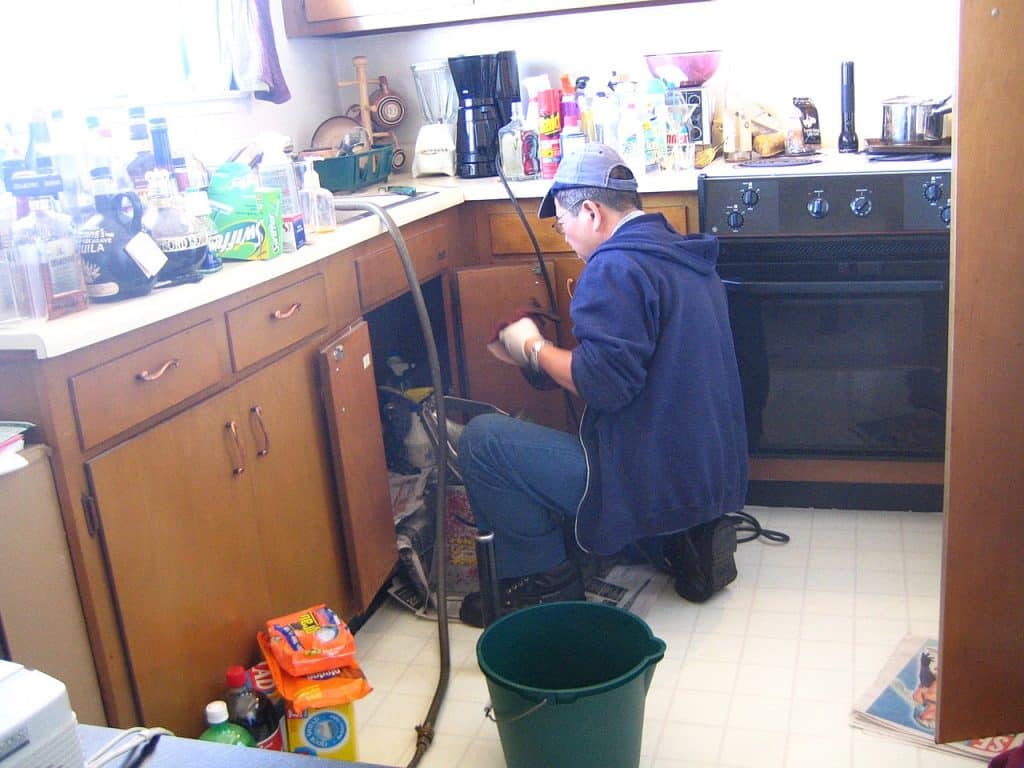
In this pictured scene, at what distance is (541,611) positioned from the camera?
6.41 ft

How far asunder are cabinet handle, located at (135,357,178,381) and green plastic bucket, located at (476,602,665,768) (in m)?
0.67

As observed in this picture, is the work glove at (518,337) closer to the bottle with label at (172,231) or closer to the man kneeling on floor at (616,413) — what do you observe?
the man kneeling on floor at (616,413)

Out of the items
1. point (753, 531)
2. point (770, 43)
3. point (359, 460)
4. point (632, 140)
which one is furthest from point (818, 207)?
point (359, 460)

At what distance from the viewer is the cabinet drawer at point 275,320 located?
1.91m

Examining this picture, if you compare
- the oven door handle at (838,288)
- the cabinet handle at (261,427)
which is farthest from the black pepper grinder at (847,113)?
the cabinet handle at (261,427)

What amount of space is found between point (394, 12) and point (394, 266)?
0.95m

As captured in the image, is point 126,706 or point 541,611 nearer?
point 126,706

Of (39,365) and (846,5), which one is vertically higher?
(846,5)

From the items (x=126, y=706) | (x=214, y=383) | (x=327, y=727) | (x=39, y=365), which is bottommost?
(x=327, y=727)

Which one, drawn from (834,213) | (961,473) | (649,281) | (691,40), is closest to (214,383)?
(649,281)

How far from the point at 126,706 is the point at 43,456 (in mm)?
410

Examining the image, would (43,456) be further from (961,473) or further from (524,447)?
(961,473)

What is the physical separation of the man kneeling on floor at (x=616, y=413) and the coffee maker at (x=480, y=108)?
823 millimetres

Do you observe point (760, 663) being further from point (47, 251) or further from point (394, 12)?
point (394, 12)
